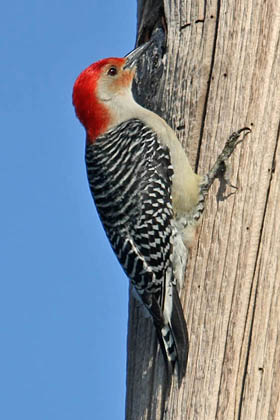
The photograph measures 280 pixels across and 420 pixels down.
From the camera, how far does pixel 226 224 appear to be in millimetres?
3715

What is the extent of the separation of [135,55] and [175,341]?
198cm

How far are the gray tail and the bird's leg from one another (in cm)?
56

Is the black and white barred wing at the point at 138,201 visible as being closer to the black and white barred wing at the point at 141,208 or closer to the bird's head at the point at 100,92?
the black and white barred wing at the point at 141,208

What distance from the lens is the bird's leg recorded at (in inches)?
148

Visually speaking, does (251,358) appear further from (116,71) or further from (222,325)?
(116,71)

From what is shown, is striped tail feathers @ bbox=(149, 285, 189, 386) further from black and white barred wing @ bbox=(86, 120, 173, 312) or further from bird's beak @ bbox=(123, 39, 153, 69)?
bird's beak @ bbox=(123, 39, 153, 69)

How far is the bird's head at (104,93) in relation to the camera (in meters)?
4.62

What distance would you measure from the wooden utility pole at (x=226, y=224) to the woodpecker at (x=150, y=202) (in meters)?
0.08

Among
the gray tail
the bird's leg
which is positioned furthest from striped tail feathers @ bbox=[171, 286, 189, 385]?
the bird's leg

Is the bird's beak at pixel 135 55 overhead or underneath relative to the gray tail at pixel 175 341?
overhead

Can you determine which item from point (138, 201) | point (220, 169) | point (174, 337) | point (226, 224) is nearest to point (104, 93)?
point (138, 201)

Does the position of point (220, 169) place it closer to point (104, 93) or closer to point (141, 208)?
point (141, 208)

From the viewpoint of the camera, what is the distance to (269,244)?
3559 mm

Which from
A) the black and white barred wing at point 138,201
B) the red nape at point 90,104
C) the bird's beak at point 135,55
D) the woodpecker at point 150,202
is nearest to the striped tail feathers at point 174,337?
the woodpecker at point 150,202
